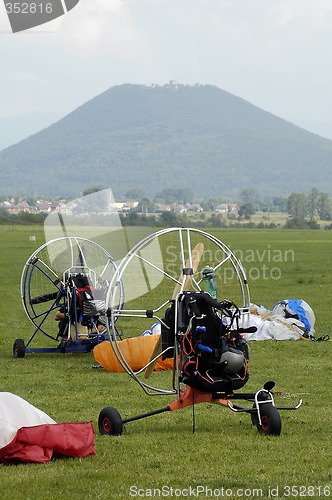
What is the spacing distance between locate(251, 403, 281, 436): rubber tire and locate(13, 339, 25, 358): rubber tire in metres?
7.60

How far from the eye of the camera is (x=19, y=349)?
16.1 metres

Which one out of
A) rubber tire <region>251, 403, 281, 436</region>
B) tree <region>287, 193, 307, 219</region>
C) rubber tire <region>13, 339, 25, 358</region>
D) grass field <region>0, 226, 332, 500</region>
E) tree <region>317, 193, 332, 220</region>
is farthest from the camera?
tree <region>287, 193, 307, 219</region>

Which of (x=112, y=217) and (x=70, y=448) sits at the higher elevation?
(x=112, y=217)

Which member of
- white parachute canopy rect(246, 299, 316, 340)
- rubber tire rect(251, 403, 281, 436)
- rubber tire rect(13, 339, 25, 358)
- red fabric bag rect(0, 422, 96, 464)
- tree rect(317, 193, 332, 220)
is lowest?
tree rect(317, 193, 332, 220)

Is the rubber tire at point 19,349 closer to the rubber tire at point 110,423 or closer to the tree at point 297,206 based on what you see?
the rubber tire at point 110,423

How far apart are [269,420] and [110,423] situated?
153 cm

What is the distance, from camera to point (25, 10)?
14438mm

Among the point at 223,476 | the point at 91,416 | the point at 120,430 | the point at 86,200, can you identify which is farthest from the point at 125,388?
the point at 86,200

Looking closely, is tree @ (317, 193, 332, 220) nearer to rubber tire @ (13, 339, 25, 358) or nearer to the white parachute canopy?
the white parachute canopy

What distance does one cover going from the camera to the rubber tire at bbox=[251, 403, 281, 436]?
359 inches

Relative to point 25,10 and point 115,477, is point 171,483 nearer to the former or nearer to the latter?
point 115,477

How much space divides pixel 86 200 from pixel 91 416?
27.7 feet

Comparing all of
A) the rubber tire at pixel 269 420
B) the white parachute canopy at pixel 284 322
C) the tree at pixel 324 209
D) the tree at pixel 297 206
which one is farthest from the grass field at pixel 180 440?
the tree at pixel 297 206

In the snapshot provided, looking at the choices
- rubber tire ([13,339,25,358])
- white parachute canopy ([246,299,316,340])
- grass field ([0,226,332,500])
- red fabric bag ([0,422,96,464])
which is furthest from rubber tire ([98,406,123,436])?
white parachute canopy ([246,299,316,340])
